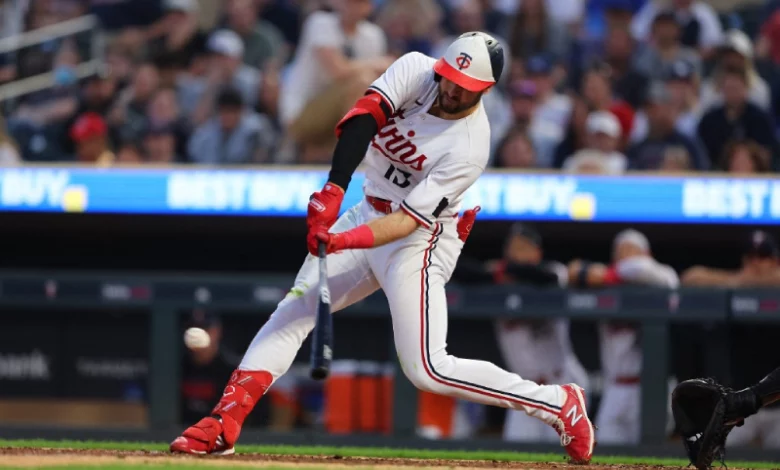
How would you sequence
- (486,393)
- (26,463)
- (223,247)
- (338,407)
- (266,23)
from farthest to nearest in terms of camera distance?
(266,23)
(223,247)
(338,407)
(486,393)
(26,463)

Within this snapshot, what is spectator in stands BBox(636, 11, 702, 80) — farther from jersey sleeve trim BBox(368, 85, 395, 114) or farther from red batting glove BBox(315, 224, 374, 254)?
red batting glove BBox(315, 224, 374, 254)

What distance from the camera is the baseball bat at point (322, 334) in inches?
175

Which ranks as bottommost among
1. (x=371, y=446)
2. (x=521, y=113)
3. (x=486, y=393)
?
(x=371, y=446)

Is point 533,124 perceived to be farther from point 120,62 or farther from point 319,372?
point 319,372

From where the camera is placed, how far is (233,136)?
8.68m

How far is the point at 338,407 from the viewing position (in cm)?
812

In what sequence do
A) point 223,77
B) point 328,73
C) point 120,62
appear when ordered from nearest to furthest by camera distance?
point 328,73 → point 223,77 → point 120,62

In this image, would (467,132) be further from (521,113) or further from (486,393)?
(521,113)

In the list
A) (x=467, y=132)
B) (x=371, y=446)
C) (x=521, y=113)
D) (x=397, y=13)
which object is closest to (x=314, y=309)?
(x=467, y=132)

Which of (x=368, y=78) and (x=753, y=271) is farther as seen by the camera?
(x=368, y=78)

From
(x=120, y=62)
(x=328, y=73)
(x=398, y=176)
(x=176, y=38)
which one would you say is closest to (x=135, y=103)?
(x=120, y=62)

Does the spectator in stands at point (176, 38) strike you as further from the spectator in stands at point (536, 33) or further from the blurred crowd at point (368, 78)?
the spectator in stands at point (536, 33)

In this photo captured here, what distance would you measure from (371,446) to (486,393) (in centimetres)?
272

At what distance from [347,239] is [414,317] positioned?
0.44 metres
